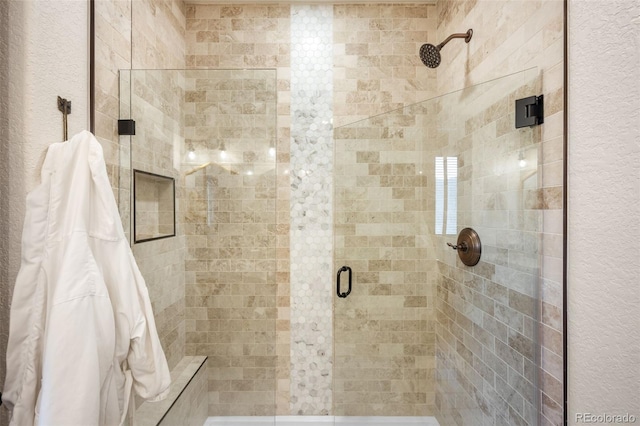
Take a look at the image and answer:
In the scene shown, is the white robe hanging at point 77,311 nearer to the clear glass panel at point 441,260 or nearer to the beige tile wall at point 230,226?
the beige tile wall at point 230,226

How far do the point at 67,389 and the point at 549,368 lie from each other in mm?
1551

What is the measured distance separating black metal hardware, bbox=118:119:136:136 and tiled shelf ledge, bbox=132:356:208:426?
1123mm

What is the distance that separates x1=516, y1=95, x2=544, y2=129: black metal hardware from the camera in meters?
1.14

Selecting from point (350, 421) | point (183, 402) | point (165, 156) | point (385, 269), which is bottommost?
point (350, 421)

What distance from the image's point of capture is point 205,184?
1490mm

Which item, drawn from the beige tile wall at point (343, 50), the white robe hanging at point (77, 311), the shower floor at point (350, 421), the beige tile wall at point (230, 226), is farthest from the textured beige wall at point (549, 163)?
the white robe hanging at point (77, 311)

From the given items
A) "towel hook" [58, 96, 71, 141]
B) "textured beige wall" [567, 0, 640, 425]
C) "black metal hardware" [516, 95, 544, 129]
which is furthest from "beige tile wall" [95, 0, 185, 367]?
"textured beige wall" [567, 0, 640, 425]

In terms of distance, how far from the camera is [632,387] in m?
0.85

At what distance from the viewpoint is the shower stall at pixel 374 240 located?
48.9 inches

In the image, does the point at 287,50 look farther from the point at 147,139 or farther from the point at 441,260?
the point at 441,260

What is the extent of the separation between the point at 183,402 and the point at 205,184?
3.49 ft

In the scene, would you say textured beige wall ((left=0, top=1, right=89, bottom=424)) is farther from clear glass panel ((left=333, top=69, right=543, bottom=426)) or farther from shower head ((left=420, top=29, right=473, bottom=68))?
shower head ((left=420, top=29, right=473, bottom=68))

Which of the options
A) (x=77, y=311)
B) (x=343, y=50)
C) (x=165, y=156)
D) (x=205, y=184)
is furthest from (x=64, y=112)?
(x=343, y=50)

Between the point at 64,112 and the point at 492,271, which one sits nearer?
the point at 64,112
